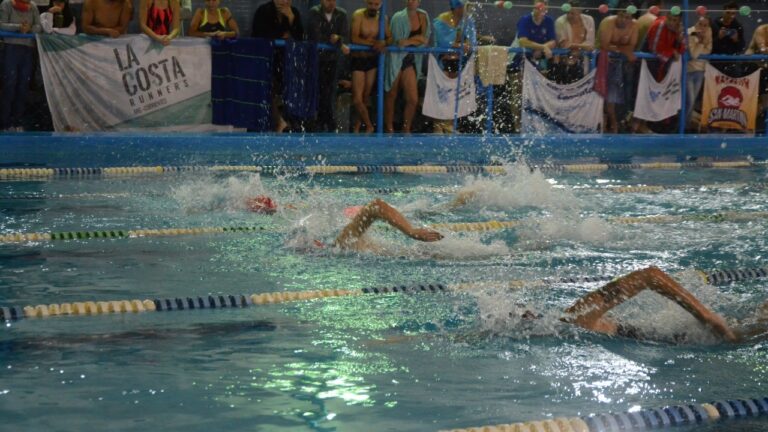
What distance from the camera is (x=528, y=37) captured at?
1102cm

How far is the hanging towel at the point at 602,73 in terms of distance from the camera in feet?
36.2

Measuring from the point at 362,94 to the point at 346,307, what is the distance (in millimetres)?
6238

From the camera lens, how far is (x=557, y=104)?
36.0ft

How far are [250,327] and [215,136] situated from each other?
18.8 ft

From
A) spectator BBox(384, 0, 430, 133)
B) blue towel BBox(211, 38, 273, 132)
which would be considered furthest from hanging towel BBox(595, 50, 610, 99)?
blue towel BBox(211, 38, 273, 132)

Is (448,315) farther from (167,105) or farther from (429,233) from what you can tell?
(167,105)

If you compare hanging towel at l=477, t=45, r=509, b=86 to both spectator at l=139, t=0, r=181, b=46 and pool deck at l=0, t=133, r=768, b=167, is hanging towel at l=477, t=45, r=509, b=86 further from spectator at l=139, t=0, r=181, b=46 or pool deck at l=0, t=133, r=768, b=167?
spectator at l=139, t=0, r=181, b=46

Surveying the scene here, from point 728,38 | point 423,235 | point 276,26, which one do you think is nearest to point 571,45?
point 728,38

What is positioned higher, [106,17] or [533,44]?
[106,17]

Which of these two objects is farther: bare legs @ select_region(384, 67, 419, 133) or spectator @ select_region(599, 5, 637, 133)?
spectator @ select_region(599, 5, 637, 133)

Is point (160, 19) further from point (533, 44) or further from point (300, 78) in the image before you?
point (533, 44)

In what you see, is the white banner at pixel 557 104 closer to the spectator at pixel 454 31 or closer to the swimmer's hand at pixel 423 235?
the spectator at pixel 454 31

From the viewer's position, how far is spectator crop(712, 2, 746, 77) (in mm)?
11703

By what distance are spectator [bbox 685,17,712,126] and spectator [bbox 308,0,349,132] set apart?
159 inches
